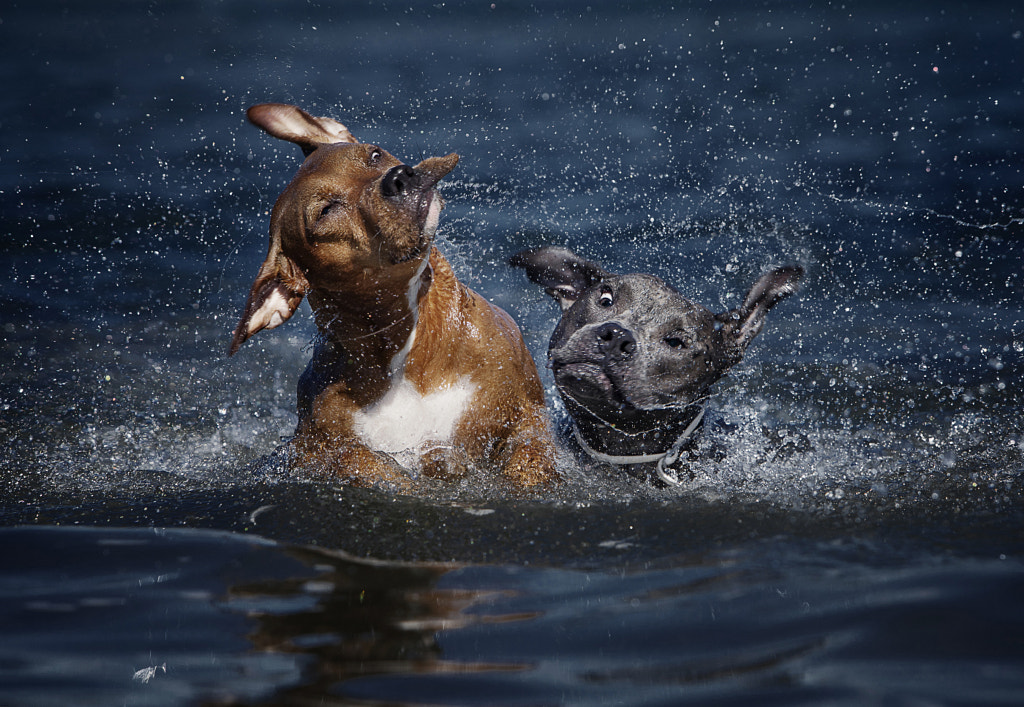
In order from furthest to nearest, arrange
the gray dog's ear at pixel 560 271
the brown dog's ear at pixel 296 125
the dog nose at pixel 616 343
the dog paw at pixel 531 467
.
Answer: the gray dog's ear at pixel 560 271
the brown dog's ear at pixel 296 125
the dog paw at pixel 531 467
the dog nose at pixel 616 343

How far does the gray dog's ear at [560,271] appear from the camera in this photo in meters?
4.34

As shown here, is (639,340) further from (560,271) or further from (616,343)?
(560,271)

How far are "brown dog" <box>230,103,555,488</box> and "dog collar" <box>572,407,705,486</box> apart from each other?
0.76 ft

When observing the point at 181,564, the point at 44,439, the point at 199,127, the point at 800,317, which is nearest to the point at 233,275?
the point at 199,127

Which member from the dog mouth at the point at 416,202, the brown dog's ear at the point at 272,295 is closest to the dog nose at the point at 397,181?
the dog mouth at the point at 416,202

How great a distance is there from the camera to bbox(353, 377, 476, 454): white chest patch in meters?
4.09

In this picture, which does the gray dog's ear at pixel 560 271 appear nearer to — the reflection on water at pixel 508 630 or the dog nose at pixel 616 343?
the dog nose at pixel 616 343

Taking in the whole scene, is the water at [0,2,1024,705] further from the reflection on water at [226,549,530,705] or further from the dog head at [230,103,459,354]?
the dog head at [230,103,459,354]

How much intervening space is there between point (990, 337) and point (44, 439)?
6.00 m

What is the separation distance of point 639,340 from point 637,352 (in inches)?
3.3

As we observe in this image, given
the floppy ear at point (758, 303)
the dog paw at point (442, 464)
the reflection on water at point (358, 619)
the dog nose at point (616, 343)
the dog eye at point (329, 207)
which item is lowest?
the reflection on water at point (358, 619)

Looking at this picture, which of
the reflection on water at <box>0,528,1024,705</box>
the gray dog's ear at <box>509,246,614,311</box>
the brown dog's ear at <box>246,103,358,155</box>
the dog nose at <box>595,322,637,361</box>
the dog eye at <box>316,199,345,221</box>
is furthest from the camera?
the gray dog's ear at <box>509,246,614,311</box>

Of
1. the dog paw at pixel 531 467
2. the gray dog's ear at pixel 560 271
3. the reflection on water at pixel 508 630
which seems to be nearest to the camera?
the reflection on water at pixel 508 630

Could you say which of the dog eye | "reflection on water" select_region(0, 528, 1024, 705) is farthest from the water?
the dog eye
